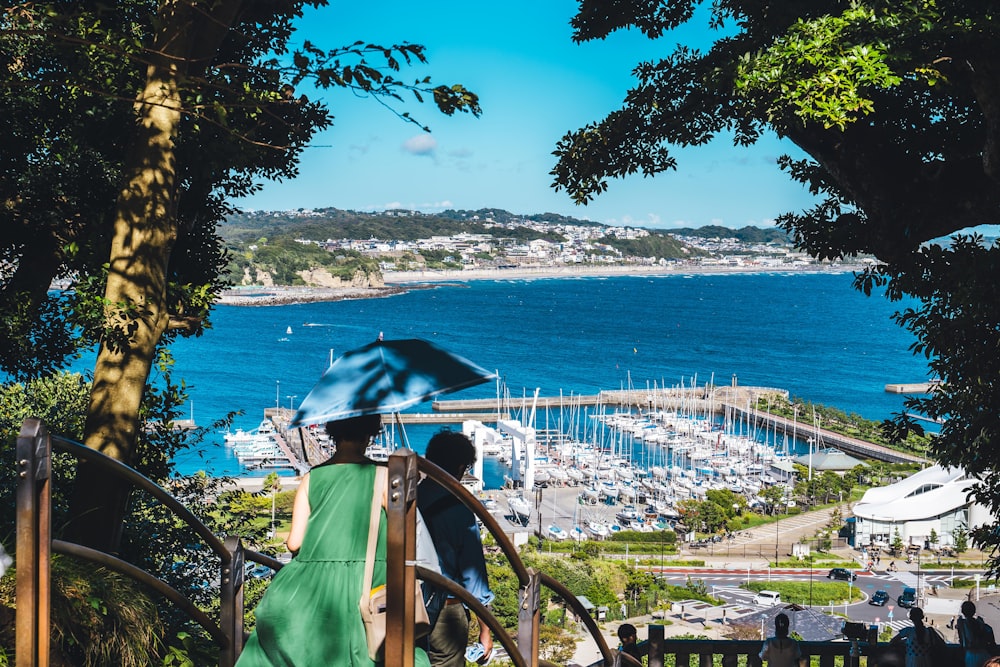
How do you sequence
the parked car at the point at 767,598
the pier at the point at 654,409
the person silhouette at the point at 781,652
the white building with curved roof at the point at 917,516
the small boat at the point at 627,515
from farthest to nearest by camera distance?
the pier at the point at 654,409 → the small boat at the point at 627,515 → the white building with curved roof at the point at 917,516 → the parked car at the point at 767,598 → the person silhouette at the point at 781,652

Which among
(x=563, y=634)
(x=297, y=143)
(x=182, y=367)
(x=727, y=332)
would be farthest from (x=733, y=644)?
(x=727, y=332)

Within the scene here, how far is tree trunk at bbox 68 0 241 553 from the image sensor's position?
15.6ft

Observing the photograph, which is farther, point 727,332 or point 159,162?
point 727,332

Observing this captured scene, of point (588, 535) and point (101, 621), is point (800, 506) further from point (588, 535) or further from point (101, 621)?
point (101, 621)

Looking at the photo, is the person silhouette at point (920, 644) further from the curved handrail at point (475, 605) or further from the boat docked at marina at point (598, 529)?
the boat docked at marina at point (598, 529)

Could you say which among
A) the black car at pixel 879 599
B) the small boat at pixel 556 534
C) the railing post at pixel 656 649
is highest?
the railing post at pixel 656 649

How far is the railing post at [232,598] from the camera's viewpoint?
2969 mm

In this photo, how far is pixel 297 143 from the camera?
294 inches

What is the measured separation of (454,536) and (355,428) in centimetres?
61

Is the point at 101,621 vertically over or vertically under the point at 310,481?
under

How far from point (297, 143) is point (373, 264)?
565 feet

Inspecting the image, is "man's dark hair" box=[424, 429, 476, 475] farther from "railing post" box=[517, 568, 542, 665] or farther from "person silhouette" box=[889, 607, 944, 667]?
"person silhouette" box=[889, 607, 944, 667]

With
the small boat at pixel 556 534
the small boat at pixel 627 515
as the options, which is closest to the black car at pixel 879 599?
the small boat at pixel 556 534

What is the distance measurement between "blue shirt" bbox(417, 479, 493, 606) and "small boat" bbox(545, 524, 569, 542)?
131 ft
